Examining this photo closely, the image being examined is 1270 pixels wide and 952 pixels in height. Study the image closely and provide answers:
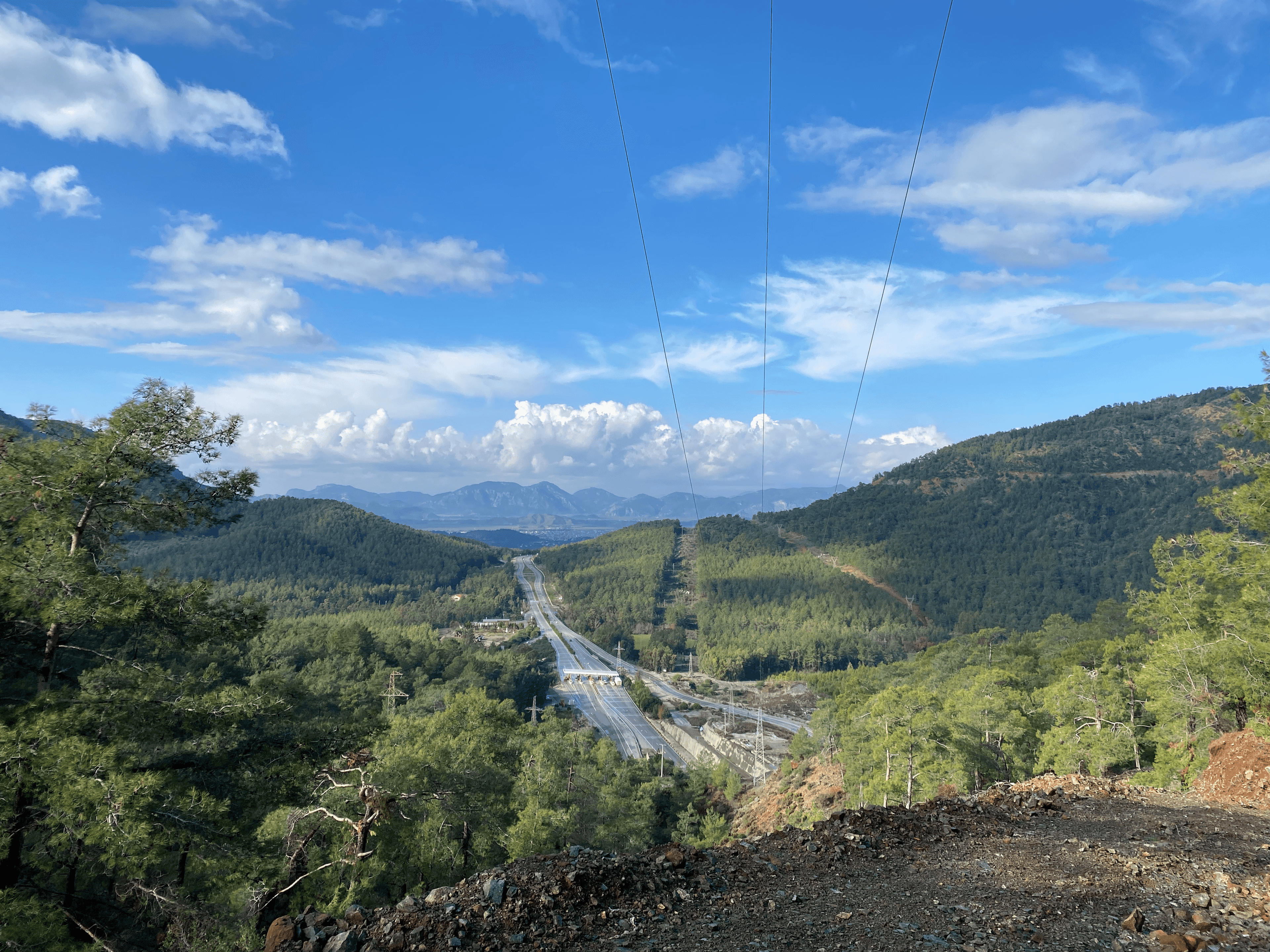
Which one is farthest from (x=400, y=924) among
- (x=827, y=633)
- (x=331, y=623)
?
(x=827, y=633)

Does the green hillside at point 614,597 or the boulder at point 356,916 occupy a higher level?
the boulder at point 356,916

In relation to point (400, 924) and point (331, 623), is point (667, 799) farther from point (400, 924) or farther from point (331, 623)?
point (331, 623)

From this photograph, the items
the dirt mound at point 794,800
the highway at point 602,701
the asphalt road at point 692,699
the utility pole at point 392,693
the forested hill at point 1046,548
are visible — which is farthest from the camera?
the forested hill at point 1046,548

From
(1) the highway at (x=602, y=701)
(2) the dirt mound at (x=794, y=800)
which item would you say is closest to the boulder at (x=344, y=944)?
(2) the dirt mound at (x=794, y=800)

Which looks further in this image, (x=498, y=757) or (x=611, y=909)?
(x=498, y=757)

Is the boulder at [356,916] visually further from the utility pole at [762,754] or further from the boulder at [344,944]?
the utility pole at [762,754]
